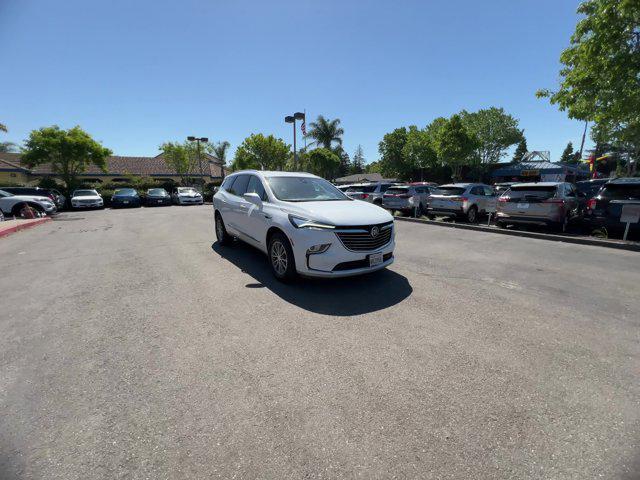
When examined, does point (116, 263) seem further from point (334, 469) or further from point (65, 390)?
point (334, 469)

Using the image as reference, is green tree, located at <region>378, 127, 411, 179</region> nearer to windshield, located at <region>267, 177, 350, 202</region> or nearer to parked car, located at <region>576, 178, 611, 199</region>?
parked car, located at <region>576, 178, 611, 199</region>

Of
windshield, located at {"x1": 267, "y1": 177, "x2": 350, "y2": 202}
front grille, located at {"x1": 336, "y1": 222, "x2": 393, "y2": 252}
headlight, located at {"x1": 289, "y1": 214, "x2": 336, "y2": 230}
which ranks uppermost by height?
windshield, located at {"x1": 267, "y1": 177, "x2": 350, "y2": 202}

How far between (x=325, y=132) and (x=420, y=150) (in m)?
15.2

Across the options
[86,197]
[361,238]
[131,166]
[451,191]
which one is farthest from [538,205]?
[131,166]

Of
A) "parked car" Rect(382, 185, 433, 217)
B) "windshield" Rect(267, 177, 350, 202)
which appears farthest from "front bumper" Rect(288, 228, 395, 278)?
"parked car" Rect(382, 185, 433, 217)

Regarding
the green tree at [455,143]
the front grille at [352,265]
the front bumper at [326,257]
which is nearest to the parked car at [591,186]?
the front grille at [352,265]

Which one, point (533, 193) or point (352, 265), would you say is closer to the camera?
point (352, 265)

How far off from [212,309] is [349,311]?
178cm

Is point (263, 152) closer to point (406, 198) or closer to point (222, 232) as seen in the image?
point (406, 198)

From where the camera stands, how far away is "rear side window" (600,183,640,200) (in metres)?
8.06

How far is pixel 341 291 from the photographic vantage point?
4609 millimetres

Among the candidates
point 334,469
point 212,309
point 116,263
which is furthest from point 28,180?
point 334,469

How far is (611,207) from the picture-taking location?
326 inches

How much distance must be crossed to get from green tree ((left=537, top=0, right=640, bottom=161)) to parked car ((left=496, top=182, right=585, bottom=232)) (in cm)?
280
